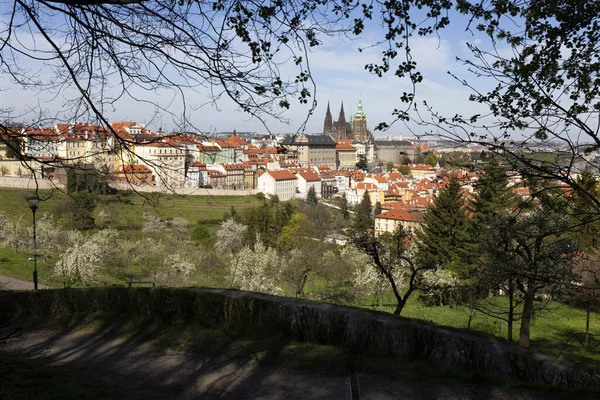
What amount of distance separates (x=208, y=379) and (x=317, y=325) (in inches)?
58.6

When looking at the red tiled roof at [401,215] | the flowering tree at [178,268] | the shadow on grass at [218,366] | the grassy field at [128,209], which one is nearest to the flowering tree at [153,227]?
the grassy field at [128,209]

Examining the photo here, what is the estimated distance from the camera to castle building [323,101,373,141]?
137500mm

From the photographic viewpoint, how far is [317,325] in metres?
5.88

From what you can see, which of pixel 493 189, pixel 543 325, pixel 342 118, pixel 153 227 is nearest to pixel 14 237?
pixel 153 227

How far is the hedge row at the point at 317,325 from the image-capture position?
5.21 m

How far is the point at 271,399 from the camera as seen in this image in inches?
169

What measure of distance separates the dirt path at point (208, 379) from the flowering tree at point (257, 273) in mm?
13015

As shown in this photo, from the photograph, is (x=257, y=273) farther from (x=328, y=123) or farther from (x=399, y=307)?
(x=328, y=123)

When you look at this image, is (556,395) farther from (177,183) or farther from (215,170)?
(215,170)

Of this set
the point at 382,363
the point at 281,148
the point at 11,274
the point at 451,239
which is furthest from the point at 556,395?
the point at 451,239

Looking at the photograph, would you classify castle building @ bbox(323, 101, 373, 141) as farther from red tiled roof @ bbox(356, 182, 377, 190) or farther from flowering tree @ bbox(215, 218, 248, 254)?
flowering tree @ bbox(215, 218, 248, 254)

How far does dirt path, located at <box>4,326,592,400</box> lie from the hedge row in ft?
2.47

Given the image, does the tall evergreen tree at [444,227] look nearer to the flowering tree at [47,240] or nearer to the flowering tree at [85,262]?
the flowering tree at [85,262]

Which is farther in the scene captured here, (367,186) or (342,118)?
(342,118)
